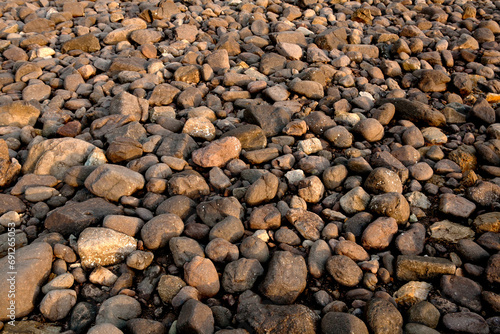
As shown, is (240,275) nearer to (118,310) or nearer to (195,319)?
(195,319)

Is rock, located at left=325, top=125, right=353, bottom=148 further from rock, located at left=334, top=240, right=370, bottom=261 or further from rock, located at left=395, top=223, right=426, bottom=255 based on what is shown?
rock, located at left=334, top=240, right=370, bottom=261

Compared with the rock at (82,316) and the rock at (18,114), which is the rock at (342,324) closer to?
the rock at (82,316)

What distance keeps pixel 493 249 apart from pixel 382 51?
4174 millimetres

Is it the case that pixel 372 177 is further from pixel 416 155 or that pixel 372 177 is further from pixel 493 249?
pixel 493 249

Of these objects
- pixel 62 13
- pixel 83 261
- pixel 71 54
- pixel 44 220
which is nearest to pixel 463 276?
pixel 83 261

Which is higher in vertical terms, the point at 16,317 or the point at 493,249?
the point at 493,249

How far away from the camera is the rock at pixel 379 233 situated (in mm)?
2941

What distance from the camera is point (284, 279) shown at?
2.63 metres

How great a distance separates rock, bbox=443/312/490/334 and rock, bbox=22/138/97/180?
135 inches

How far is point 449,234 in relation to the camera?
310 centimetres

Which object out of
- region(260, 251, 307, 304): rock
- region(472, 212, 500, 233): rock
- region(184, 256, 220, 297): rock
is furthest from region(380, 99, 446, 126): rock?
region(184, 256, 220, 297): rock

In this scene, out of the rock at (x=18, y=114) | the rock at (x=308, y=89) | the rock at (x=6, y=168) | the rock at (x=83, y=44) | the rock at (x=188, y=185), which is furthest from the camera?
the rock at (x=83, y=44)

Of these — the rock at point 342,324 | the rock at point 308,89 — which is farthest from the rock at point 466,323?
the rock at point 308,89

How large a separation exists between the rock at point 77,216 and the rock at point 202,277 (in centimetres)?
97
